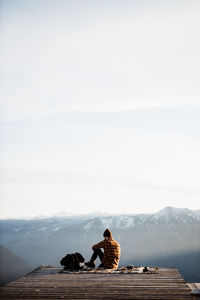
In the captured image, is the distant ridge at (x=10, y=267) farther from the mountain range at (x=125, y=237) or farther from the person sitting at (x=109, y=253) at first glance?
the person sitting at (x=109, y=253)

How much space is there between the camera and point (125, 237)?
161m

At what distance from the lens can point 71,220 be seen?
7077 inches

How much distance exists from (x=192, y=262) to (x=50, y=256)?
6133cm

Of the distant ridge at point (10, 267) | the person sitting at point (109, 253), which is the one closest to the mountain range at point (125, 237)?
the distant ridge at point (10, 267)

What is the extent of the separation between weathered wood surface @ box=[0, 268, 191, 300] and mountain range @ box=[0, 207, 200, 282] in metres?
134

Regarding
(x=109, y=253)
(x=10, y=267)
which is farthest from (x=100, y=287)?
(x=10, y=267)

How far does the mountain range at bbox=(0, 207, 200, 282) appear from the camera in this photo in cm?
14650

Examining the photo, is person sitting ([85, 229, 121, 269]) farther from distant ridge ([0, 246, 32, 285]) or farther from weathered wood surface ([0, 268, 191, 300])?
distant ridge ([0, 246, 32, 285])

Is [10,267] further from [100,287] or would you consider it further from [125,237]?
[100,287]

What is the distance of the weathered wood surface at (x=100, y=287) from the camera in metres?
7.73

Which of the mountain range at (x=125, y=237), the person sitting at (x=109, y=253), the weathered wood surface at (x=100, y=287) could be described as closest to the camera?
the weathered wood surface at (x=100, y=287)

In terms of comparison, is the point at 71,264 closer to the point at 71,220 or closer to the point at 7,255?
the point at 7,255

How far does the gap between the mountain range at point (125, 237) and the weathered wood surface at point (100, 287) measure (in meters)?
134

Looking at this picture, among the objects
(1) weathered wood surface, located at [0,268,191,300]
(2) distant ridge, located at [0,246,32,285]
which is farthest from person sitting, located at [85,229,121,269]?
(2) distant ridge, located at [0,246,32,285]
